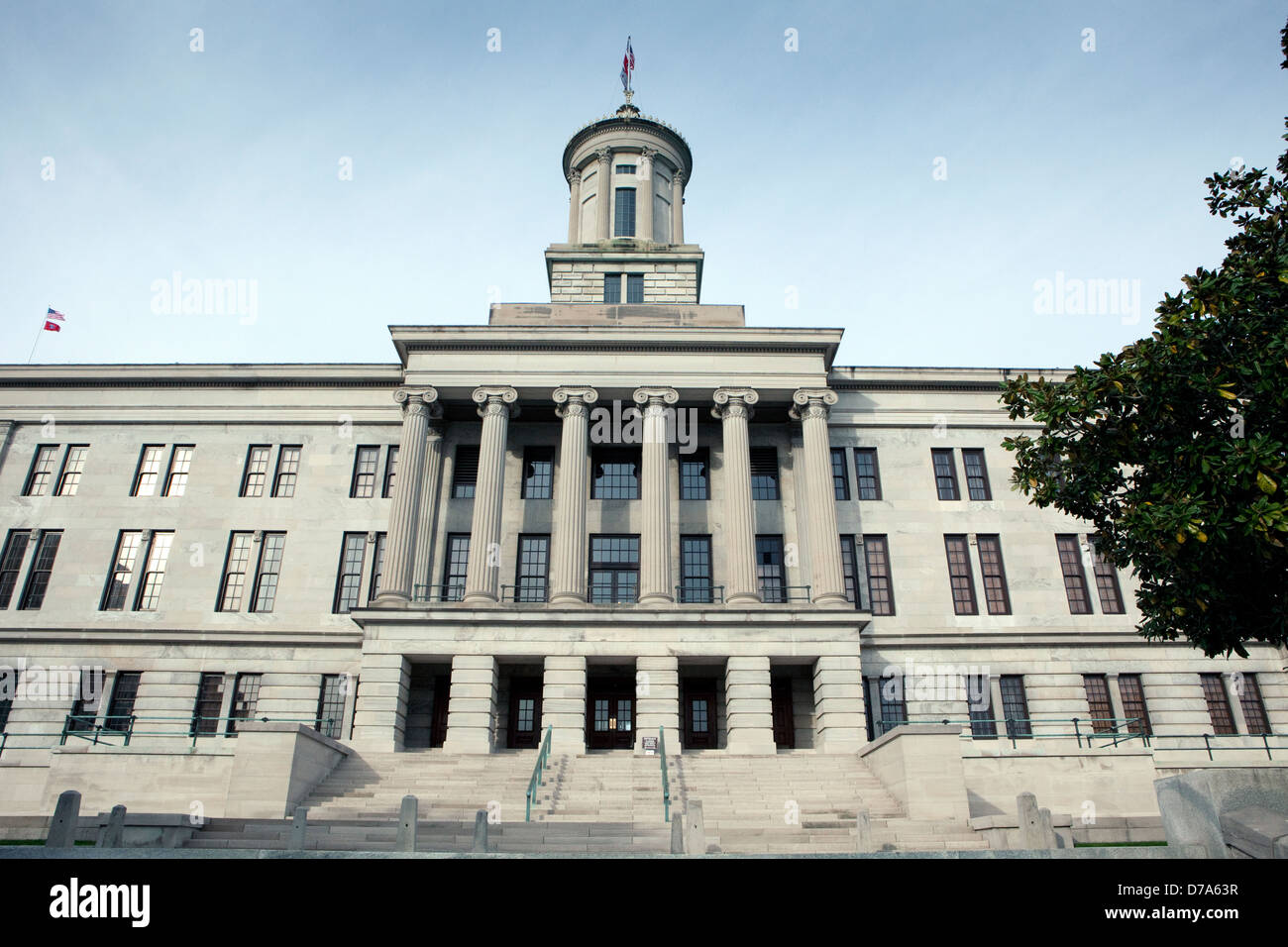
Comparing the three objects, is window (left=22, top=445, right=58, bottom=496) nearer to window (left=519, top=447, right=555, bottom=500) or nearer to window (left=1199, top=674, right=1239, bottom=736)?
window (left=519, top=447, right=555, bottom=500)

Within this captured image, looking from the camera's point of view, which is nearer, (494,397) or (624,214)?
(494,397)

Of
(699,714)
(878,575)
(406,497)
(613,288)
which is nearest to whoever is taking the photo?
(699,714)

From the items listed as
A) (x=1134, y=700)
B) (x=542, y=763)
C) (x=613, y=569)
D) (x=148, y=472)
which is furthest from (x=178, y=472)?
(x=1134, y=700)

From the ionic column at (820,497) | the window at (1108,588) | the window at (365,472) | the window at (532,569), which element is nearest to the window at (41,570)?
the window at (365,472)

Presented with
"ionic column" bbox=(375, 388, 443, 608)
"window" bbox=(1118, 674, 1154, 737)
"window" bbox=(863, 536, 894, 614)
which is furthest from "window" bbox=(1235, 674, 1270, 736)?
"ionic column" bbox=(375, 388, 443, 608)

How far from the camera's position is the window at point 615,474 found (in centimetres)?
3569

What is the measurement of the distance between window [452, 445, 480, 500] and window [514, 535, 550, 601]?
3.38 meters

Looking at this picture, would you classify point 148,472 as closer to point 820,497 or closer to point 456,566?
point 456,566

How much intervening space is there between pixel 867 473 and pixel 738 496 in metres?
7.40

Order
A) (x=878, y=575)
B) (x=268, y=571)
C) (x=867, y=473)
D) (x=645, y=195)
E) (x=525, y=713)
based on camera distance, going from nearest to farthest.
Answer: (x=525, y=713) → (x=878, y=575) → (x=268, y=571) → (x=867, y=473) → (x=645, y=195)

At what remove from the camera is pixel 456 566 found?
113 feet

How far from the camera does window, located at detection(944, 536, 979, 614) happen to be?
33938 mm

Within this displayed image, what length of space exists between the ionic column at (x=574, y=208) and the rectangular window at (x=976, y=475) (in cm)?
2371
